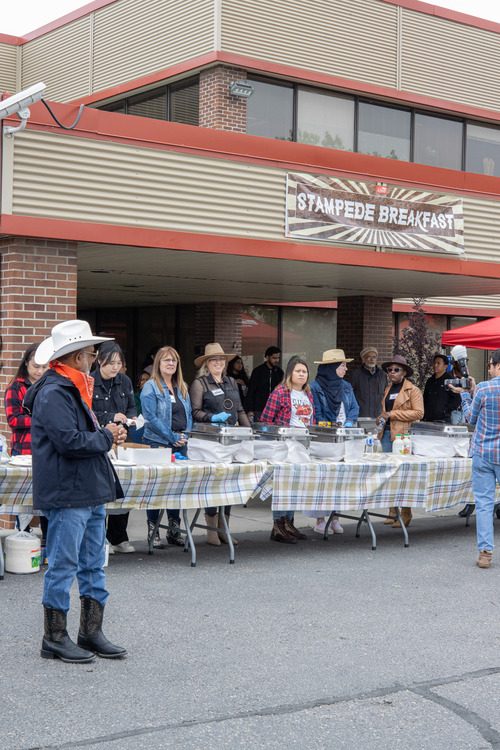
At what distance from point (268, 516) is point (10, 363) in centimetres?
345

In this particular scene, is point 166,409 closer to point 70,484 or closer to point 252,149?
point 70,484

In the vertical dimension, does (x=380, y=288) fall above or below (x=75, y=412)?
above

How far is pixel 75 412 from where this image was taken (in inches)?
205

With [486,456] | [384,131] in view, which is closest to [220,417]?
[486,456]

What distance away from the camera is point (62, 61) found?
2042 cm

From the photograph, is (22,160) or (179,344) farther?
(179,344)

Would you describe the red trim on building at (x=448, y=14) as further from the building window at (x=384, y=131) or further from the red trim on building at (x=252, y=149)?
the red trim on building at (x=252, y=149)

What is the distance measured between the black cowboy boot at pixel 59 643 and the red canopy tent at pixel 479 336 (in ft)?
26.1

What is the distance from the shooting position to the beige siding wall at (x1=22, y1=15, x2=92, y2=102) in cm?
1972

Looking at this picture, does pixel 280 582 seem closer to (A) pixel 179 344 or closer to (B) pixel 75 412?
(B) pixel 75 412

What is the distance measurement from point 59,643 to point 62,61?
17471 millimetres

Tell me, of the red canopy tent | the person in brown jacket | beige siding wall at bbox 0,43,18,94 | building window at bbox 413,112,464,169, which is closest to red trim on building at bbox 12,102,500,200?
the red canopy tent

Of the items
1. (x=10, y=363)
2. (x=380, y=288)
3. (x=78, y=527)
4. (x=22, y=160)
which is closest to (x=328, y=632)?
(x=78, y=527)

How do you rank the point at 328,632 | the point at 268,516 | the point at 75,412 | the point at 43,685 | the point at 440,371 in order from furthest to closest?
1. the point at 440,371
2. the point at 268,516
3. the point at 328,632
4. the point at 75,412
5. the point at 43,685
